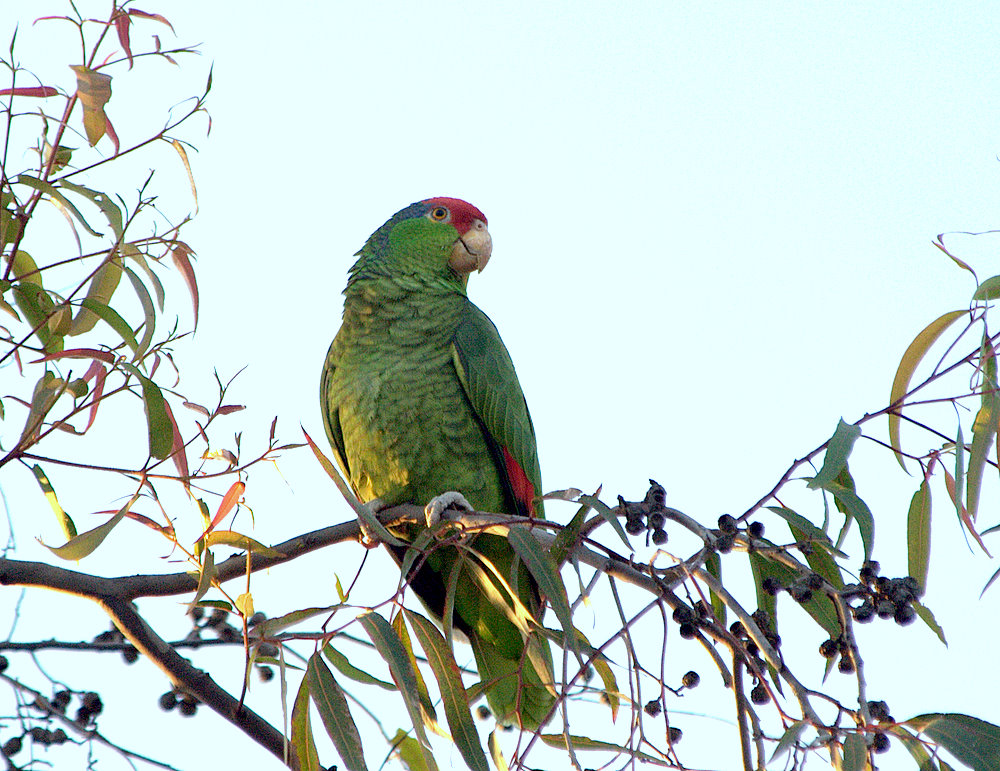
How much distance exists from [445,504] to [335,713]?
0.71 metres

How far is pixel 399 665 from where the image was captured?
1147 millimetres

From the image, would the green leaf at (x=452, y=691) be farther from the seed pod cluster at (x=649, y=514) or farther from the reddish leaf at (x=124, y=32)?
the reddish leaf at (x=124, y=32)

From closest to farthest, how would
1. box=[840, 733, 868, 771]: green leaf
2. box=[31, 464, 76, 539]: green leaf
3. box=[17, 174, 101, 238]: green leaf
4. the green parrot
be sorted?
box=[840, 733, 868, 771]: green leaf, box=[17, 174, 101, 238]: green leaf, box=[31, 464, 76, 539]: green leaf, the green parrot

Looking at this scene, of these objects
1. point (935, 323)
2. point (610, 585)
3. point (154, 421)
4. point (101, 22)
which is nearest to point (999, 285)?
point (935, 323)

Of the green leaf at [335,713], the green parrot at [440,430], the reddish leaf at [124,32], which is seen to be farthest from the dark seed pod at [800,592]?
the reddish leaf at [124,32]

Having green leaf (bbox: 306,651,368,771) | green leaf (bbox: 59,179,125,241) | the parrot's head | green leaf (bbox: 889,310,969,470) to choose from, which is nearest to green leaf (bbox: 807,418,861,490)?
green leaf (bbox: 889,310,969,470)

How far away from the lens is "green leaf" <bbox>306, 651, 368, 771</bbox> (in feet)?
3.80

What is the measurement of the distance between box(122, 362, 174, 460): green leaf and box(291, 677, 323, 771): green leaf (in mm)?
344

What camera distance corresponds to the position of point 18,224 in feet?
4.05

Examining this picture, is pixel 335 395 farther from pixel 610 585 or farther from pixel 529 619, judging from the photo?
pixel 610 585

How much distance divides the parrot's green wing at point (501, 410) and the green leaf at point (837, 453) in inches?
39.1

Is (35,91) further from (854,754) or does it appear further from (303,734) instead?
(854,754)

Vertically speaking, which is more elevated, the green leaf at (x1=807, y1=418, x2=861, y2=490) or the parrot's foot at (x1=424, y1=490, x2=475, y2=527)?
the parrot's foot at (x1=424, y1=490, x2=475, y2=527)

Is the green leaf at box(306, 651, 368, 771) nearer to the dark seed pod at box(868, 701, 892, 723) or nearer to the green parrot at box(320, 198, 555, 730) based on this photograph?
the dark seed pod at box(868, 701, 892, 723)
